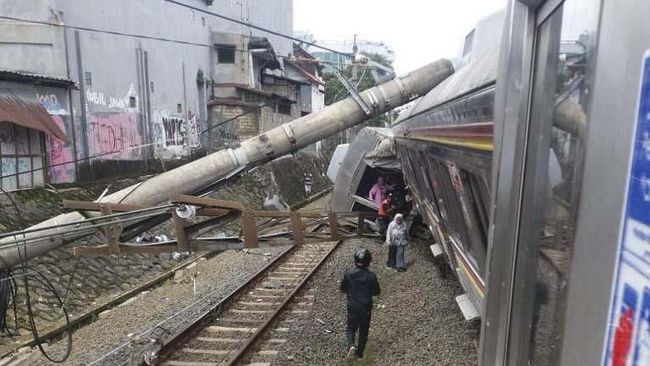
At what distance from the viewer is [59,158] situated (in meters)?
13.6

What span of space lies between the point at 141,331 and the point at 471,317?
574cm

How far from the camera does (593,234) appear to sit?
3.67ft

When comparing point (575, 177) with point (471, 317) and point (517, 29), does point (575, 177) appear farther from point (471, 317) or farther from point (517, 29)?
point (471, 317)

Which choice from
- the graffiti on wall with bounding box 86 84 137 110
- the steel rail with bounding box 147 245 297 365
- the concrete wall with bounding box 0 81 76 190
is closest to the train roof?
the steel rail with bounding box 147 245 297 365

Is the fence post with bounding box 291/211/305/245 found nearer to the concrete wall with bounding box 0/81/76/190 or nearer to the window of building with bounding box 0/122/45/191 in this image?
the concrete wall with bounding box 0/81/76/190

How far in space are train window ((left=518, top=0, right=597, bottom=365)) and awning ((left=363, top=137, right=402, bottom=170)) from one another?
1060cm

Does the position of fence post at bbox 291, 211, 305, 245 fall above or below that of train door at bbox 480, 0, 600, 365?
below

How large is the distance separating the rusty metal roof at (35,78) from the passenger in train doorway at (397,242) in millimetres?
8996

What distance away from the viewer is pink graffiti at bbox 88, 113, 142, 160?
51.3 ft

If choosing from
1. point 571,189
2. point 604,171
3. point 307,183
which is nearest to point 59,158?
point 571,189

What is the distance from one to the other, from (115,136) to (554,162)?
17.3 metres

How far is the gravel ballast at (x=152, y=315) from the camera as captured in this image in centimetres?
738

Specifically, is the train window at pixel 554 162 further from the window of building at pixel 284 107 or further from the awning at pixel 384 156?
the window of building at pixel 284 107

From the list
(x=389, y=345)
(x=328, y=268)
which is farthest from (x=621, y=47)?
(x=328, y=268)
